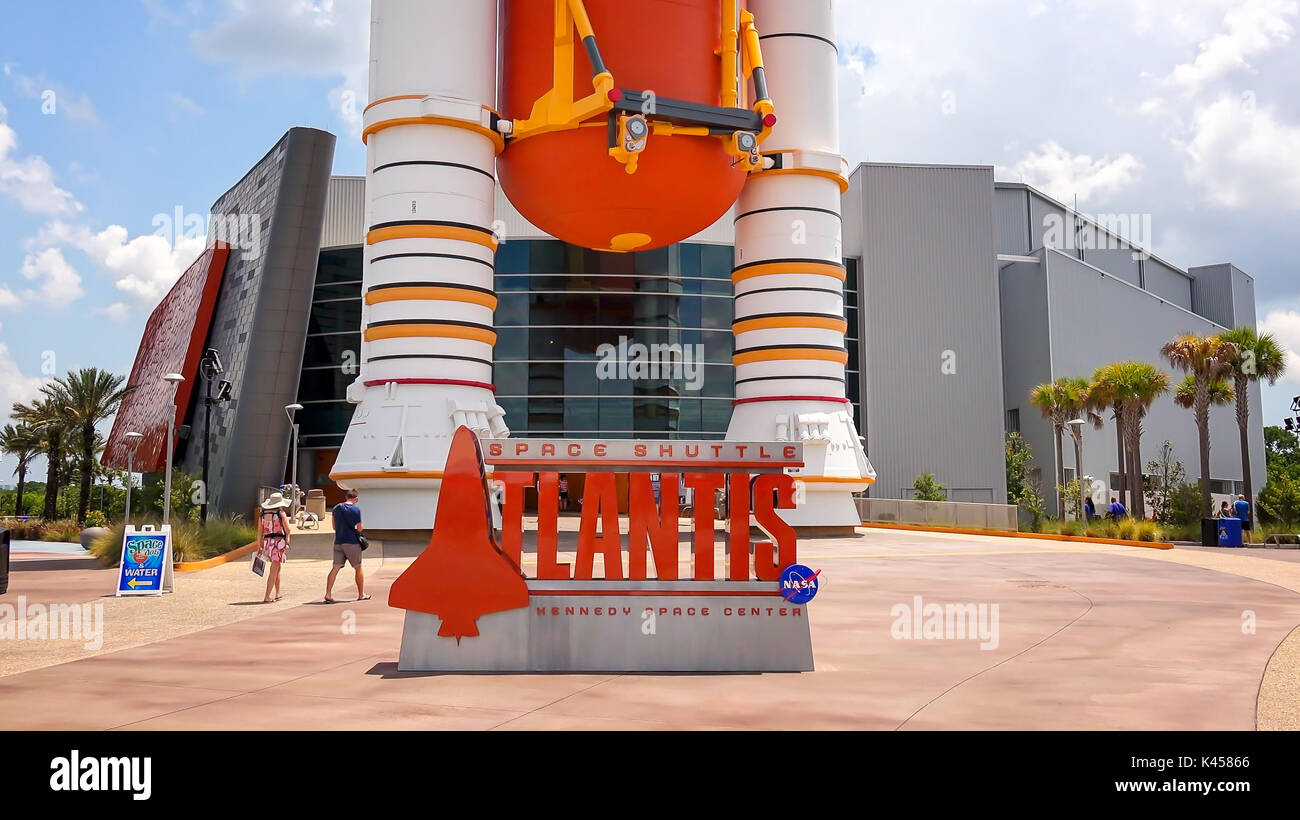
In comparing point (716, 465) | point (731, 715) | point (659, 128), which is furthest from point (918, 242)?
point (731, 715)

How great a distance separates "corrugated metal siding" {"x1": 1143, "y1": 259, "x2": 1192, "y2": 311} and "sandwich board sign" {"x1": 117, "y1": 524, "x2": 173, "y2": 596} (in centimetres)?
6240

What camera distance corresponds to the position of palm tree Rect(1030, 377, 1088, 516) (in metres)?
41.2

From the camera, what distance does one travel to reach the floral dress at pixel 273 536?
1370 cm

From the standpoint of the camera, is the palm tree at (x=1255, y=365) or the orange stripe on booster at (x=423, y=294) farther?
the palm tree at (x=1255, y=365)

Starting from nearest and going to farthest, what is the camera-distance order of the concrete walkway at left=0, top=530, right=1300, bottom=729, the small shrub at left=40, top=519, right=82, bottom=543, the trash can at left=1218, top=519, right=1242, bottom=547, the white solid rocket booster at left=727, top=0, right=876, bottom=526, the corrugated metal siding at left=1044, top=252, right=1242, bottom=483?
the concrete walkway at left=0, top=530, right=1300, bottom=729 < the white solid rocket booster at left=727, top=0, right=876, bottom=526 < the trash can at left=1218, top=519, right=1242, bottom=547 < the small shrub at left=40, top=519, right=82, bottom=543 < the corrugated metal siding at left=1044, top=252, right=1242, bottom=483

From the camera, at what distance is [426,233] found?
Answer: 23.0 m

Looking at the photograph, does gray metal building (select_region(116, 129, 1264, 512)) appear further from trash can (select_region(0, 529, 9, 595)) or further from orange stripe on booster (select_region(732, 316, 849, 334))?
trash can (select_region(0, 529, 9, 595))

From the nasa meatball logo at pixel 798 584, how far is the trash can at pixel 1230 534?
2408cm

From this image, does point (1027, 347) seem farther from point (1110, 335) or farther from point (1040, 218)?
point (1040, 218)

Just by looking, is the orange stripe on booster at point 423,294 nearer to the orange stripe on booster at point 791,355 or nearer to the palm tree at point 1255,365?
the orange stripe on booster at point 791,355

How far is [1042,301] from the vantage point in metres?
47.1

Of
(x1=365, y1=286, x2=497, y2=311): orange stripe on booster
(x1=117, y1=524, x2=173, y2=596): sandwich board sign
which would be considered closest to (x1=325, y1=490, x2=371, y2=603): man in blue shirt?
(x1=117, y1=524, x2=173, y2=596): sandwich board sign

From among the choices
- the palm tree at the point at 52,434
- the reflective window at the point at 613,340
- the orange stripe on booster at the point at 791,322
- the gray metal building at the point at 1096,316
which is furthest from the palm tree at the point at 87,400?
the gray metal building at the point at 1096,316
